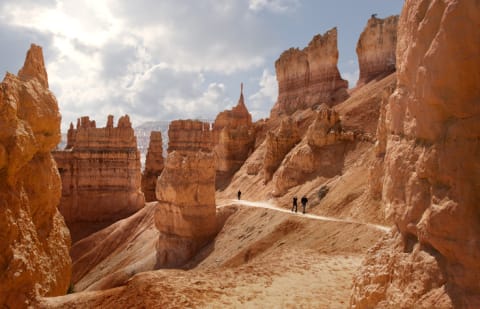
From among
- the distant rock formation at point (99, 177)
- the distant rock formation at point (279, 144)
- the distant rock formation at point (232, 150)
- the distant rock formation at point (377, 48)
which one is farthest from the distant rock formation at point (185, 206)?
the distant rock formation at point (377, 48)

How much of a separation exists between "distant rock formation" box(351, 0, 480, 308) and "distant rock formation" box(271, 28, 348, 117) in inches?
1406

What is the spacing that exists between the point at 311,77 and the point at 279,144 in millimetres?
16207

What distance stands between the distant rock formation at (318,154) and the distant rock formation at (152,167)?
27618 millimetres

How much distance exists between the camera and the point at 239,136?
46500 millimetres

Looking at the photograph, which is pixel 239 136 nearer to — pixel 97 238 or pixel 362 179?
pixel 97 238

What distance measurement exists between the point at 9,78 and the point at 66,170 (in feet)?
113

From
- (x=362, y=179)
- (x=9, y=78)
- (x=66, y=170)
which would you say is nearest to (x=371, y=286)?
(x=9, y=78)

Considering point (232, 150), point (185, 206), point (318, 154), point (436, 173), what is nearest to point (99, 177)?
point (232, 150)

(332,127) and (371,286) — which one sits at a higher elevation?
(332,127)

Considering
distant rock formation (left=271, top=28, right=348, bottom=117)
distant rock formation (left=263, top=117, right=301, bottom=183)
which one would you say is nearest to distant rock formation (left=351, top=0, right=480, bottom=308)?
distant rock formation (left=263, top=117, right=301, bottom=183)

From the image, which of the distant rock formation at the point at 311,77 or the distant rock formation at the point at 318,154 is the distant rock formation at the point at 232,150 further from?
the distant rock formation at the point at 318,154

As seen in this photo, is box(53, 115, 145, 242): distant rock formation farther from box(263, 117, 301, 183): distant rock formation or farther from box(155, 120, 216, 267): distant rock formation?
box(155, 120, 216, 267): distant rock formation

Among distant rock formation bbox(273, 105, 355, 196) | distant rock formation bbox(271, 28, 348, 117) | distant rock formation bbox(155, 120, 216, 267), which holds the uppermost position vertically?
distant rock formation bbox(271, 28, 348, 117)

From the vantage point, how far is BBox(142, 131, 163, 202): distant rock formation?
54.0 m
